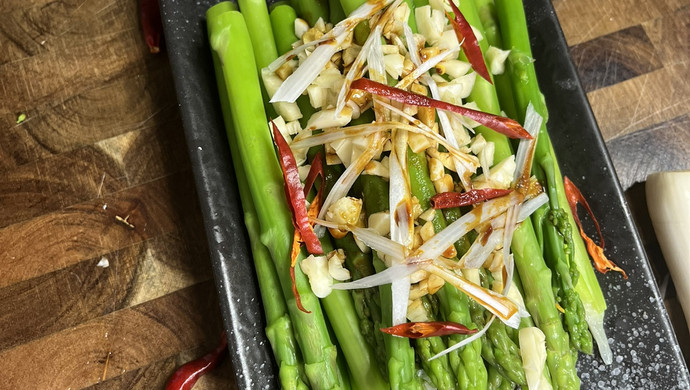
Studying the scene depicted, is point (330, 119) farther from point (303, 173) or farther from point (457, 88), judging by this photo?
point (457, 88)

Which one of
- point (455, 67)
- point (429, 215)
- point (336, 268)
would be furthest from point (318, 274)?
point (455, 67)

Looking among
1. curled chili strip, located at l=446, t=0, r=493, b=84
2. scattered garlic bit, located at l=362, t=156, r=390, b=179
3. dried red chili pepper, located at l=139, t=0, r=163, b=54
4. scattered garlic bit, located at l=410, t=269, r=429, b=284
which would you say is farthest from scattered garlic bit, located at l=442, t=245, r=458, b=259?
dried red chili pepper, located at l=139, t=0, r=163, b=54

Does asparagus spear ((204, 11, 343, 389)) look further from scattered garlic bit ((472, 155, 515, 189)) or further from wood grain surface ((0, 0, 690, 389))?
scattered garlic bit ((472, 155, 515, 189))

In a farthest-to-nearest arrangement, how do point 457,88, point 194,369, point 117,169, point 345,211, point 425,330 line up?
point 117,169 < point 194,369 < point 457,88 < point 345,211 < point 425,330

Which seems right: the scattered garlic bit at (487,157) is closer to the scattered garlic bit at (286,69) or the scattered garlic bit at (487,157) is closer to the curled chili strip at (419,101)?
the curled chili strip at (419,101)

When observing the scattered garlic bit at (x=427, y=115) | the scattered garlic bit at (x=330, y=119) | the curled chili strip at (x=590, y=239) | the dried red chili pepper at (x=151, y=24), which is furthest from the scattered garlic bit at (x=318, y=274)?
the dried red chili pepper at (x=151, y=24)

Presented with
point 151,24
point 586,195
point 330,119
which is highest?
point 151,24

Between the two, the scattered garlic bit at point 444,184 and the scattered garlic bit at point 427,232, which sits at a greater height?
the scattered garlic bit at point 444,184
